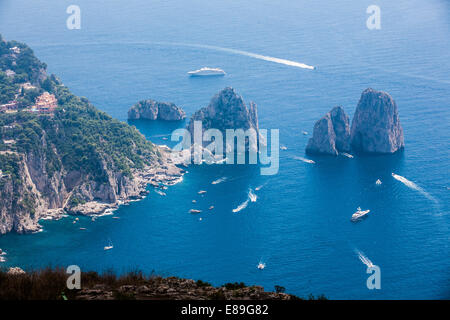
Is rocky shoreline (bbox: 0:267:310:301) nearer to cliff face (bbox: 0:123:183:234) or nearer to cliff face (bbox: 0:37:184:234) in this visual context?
cliff face (bbox: 0:123:183:234)

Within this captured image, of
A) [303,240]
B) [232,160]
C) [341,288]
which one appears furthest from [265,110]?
[341,288]

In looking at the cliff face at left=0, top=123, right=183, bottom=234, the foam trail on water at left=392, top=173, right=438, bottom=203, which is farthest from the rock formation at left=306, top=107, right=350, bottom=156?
the cliff face at left=0, top=123, right=183, bottom=234

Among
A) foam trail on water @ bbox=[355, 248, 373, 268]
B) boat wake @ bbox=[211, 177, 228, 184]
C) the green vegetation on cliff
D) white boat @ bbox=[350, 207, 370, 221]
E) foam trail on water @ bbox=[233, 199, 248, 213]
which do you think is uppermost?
the green vegetation on cliff

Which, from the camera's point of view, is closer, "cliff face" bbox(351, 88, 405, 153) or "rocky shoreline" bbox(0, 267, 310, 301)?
"rocky shoreline" bbox(0, 267, 310, 301)

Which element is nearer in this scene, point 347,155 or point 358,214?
point 358,214

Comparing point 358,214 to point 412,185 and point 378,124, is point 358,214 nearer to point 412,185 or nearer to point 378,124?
point 412,185

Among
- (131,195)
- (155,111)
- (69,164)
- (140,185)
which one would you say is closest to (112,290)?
(131,195)
